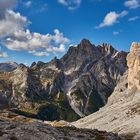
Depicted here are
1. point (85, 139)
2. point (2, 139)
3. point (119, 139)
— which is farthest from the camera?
point (119, 139)

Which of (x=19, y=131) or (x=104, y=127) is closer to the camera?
(x=19, y=131)

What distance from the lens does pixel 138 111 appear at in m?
199

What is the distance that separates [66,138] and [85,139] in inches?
261

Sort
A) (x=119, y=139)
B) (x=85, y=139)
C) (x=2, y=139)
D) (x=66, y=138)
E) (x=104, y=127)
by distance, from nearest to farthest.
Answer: (x=2, y=139), (x=66, y=138), (x=85, y=139), (x=119, y=139), (x=104, y=127)

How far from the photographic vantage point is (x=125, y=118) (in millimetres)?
197500

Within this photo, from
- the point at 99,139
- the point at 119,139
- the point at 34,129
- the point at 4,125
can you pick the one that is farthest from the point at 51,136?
the point at 119,139

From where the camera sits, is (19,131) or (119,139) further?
(119,139)

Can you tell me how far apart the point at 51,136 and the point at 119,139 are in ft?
79.3

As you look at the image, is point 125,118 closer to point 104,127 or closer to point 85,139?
point 104,127

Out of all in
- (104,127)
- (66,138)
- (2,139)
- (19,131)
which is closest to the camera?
(2,139)

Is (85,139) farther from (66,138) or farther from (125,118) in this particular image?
(125,118)

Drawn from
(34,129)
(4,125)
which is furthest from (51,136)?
(4,125)

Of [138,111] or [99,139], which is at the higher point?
[138,111]

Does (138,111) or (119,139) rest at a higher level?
(138,111)
